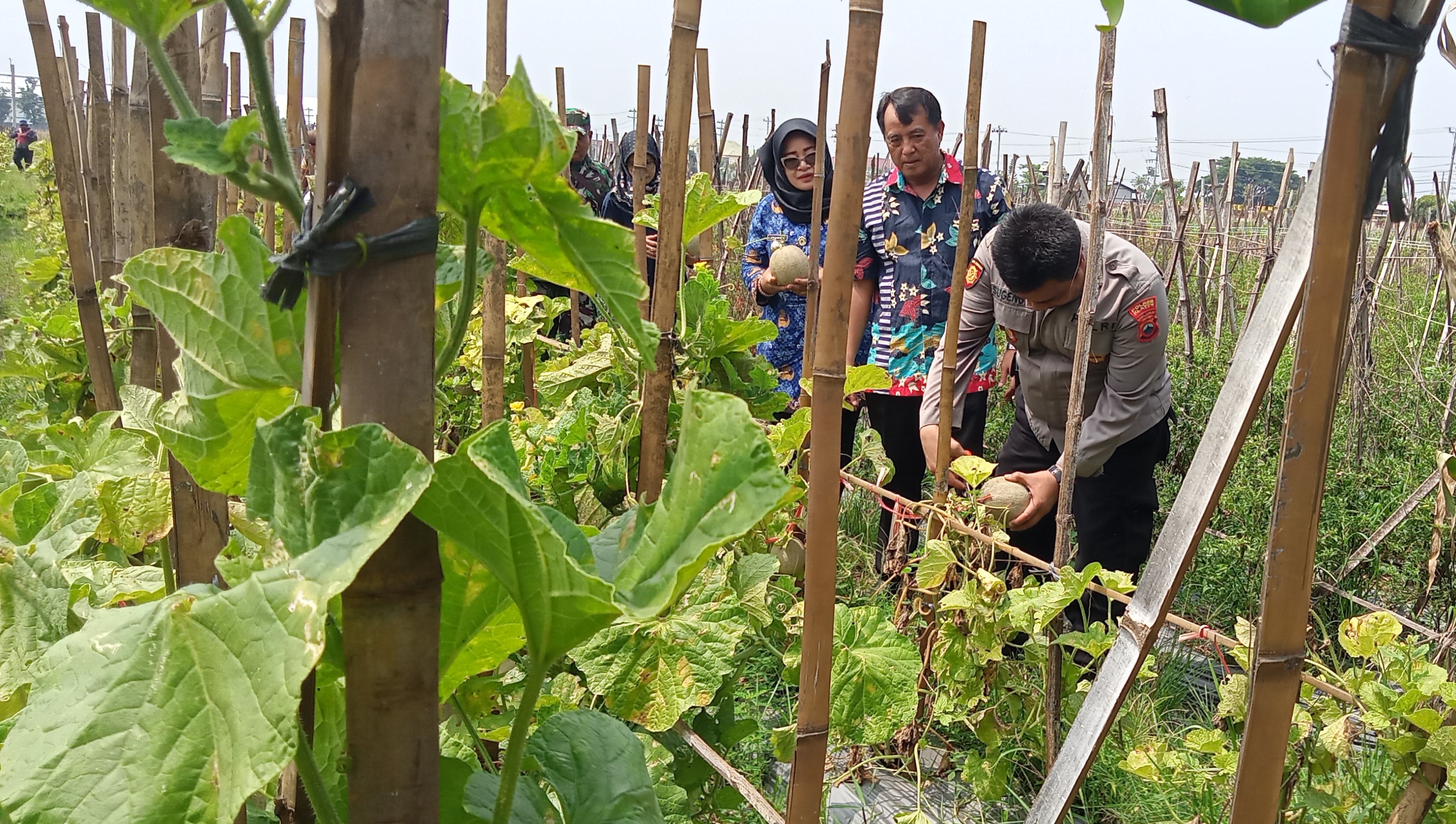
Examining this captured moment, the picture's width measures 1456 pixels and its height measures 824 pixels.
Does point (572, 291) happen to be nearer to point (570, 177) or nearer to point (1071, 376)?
point (1071, 376)

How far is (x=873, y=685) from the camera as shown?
1576 millimetres

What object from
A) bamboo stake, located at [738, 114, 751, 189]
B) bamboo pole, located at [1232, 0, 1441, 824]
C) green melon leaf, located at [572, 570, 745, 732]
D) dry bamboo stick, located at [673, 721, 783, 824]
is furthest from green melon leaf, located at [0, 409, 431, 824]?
bamboo stake, located at [738, 114, 751, 189]

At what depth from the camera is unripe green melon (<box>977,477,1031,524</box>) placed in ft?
8.91

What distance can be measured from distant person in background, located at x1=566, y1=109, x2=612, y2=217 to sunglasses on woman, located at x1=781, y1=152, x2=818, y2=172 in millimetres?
1239

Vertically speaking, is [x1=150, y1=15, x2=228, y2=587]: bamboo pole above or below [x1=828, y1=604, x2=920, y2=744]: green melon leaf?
above

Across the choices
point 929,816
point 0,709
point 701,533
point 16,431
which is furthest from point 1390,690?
point 16,431

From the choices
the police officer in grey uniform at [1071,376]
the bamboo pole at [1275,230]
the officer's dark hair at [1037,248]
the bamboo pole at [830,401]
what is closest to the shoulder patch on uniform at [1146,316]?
the police officer in grey uniform at [1071,376]

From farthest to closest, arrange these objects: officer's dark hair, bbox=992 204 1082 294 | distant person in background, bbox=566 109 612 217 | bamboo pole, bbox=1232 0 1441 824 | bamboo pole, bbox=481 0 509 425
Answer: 1. distant person in background, bbox=566 109 612 217
2. officer's dark hair, bbox=992 204 1082 294
3. bamboo pole, bbox=481 0 509 425
4. bamboo pole, bbox=1232 0 1441 824

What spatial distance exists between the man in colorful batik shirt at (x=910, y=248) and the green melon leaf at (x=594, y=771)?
2.72 meters

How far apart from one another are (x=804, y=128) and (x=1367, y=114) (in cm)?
332

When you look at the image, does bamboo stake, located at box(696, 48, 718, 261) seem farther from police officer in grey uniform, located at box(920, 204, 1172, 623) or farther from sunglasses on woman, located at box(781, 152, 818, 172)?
sunglasses on woman, located at box(781, 152, 818, 172)

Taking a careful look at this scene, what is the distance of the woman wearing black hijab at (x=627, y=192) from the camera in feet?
13.8

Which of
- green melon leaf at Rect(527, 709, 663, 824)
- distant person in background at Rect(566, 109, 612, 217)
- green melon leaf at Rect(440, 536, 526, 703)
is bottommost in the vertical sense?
green melon leaf at Rect(527, 709, 663, 824)

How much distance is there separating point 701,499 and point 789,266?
3.02m
